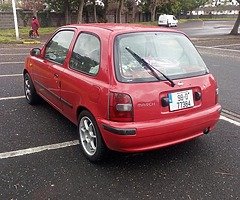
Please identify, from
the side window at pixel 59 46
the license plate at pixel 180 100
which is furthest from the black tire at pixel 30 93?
the license plate at pixel 180 100

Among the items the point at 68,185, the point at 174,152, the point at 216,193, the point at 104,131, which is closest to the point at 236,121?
the point at 174,152

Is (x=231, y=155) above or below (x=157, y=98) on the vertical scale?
below

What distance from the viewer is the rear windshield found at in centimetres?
325

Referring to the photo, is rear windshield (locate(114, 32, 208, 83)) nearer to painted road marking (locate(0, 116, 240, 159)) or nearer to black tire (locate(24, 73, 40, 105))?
painted road marking (locate(0, 116, 240, 159))

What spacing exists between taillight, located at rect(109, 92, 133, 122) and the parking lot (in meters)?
0.68

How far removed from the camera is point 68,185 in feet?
10.3

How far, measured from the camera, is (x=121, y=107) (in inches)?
121

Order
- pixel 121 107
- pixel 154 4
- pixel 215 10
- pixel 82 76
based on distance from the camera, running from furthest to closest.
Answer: pixel 215 10 < pixel 154 4 < pixel 82 76 < pixel 121 107

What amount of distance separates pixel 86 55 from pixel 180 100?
1275 millimetres

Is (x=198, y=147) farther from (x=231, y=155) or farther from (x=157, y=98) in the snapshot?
(x=157, y=98)

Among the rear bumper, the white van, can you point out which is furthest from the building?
the rear bumper

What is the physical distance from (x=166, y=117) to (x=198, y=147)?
1038 mm

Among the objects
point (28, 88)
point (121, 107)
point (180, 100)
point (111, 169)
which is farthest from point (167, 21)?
point (121, 107)

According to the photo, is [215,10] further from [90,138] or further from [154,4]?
[90,138]
